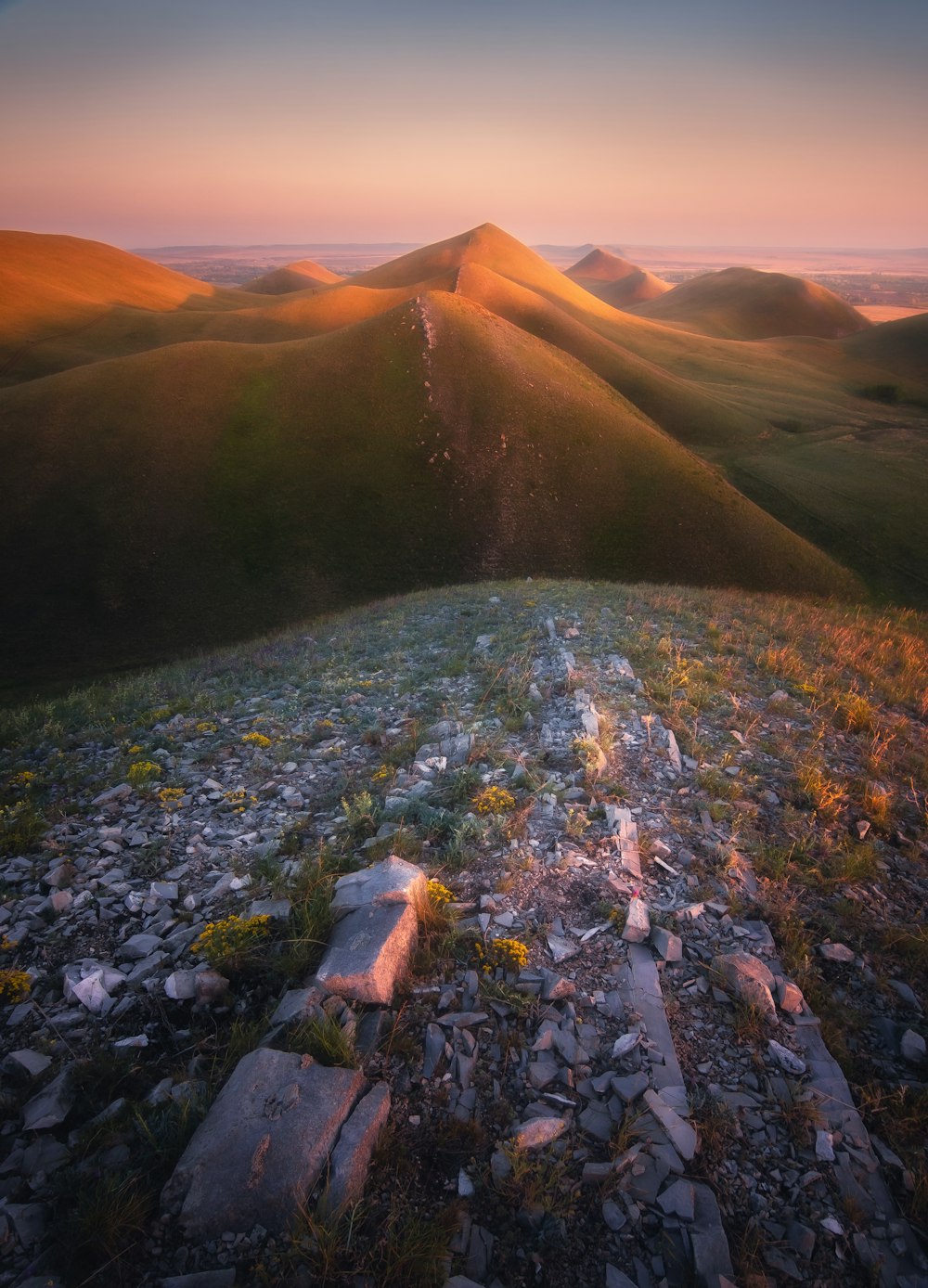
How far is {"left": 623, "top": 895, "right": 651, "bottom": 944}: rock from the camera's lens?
22.9ft

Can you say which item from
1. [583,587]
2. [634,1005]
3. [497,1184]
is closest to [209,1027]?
[497,1184]

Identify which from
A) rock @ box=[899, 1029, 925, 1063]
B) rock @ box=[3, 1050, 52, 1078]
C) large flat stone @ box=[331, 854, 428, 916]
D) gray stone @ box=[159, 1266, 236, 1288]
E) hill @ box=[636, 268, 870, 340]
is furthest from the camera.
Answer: hill @ box=[636, 268, 870, 340]

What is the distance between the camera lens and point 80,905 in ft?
24.8

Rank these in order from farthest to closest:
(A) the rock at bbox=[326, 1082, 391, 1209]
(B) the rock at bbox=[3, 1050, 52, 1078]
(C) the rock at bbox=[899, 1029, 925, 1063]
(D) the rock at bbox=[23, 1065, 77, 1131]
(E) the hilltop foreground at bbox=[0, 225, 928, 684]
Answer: (E) the hilltop foreground at bbox=[0, 225, 928, 684] < (C) the rock at bbox=[899, 1029, 925, 1063] < (B) the rock at bbox=[3, 1050, 52, 1078] < (D) the rock at bbox=[23, 1065, 77, 1131] < (A) the rock at bbox=[326, 1082, 391, 1209]

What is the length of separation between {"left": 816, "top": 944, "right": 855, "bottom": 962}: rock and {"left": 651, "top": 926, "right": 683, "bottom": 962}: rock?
1.88 metres

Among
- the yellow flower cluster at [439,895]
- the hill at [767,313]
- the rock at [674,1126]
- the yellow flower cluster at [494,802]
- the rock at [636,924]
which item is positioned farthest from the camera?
the hill at [767,313]

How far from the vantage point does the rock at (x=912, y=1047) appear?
6.16 metres

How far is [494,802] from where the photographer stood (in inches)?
356

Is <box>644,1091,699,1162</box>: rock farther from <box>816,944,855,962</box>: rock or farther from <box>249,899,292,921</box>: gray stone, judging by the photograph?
<box>249,899,292,921</box>: gray stone

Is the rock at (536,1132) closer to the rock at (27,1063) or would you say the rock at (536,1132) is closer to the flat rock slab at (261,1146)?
the flat rock slab at (261,1146)

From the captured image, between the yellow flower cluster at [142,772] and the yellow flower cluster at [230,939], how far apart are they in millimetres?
4518

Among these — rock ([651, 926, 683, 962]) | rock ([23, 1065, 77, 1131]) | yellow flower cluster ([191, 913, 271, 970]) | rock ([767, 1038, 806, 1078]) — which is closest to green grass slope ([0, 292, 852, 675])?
yellow flower cluster ([191, 913, 271, 970])

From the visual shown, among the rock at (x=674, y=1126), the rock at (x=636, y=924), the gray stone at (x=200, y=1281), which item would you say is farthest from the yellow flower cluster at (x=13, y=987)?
the rock at (x=636, y=924)

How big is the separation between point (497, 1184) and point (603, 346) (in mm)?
100820
